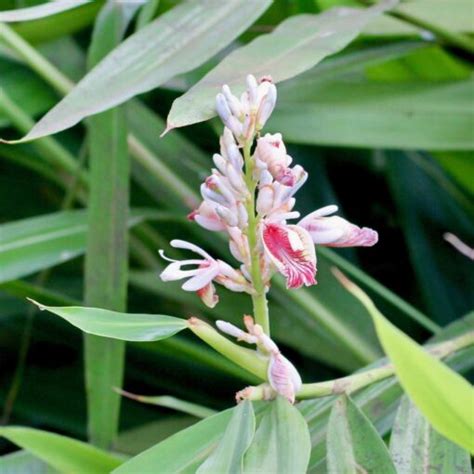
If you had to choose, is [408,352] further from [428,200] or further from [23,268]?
[428,200]

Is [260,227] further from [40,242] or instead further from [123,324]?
[40,242]

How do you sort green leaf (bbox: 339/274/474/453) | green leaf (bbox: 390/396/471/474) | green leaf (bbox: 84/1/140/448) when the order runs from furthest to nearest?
green leaf (bbox: 84/1/140/448), green leaf (bbox: 390/396/471/474), green leaf (bbox: 339/274/474/453)

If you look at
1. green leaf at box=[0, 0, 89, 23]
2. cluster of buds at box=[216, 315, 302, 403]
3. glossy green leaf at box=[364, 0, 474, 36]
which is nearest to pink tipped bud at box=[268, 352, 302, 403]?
cluster of buds at box=[216, 315, 302, 403]

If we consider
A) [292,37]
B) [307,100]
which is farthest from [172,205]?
[292,37]

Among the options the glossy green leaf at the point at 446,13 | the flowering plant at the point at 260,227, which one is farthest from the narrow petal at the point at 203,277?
the glossy green leaf at the point at 446,13

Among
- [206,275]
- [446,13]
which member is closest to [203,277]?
[206,275]

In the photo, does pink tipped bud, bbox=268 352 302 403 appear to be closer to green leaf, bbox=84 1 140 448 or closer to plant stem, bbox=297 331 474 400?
plant stem, bbox=297 331 474 400
